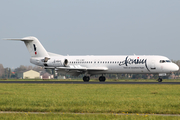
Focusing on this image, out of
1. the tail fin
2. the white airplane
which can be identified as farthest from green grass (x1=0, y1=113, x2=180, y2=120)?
the tail fin

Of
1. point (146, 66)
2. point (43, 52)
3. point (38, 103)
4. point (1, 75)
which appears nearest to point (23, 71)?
point (1, 75)

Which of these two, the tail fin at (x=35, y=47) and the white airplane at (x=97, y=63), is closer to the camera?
the white airplane at (x=97, y=63)

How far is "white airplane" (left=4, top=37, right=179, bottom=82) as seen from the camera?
4847 cm

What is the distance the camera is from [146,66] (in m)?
48.5

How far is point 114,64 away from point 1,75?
485 feet

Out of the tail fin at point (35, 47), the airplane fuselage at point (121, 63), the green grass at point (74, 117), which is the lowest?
the green grass at point (74, 117)

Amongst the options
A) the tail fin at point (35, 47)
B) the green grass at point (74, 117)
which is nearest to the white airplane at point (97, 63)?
the tail fin at point (35, 47)

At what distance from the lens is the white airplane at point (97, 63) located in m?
48.5

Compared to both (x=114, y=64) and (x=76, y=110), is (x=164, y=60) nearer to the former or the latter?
(x=114, y=64)

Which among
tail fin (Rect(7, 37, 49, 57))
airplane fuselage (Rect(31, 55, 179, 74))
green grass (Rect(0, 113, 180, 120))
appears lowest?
green grass (Rect(0, 113, 180, 120))

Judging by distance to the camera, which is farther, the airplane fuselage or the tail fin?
the tail fin

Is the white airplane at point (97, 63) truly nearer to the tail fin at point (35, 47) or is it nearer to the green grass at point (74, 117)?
the tail fin at point (35, 47)

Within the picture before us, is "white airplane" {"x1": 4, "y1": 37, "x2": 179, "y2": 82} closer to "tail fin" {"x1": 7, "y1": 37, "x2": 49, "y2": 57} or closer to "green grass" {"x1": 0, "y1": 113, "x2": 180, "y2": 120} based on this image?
"tail fin" {"x1": 7, "y1": 37, "x2": 49, "y2": 57}

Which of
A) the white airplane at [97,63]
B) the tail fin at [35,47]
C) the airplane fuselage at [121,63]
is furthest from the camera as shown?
the tail fin at [35,47]
